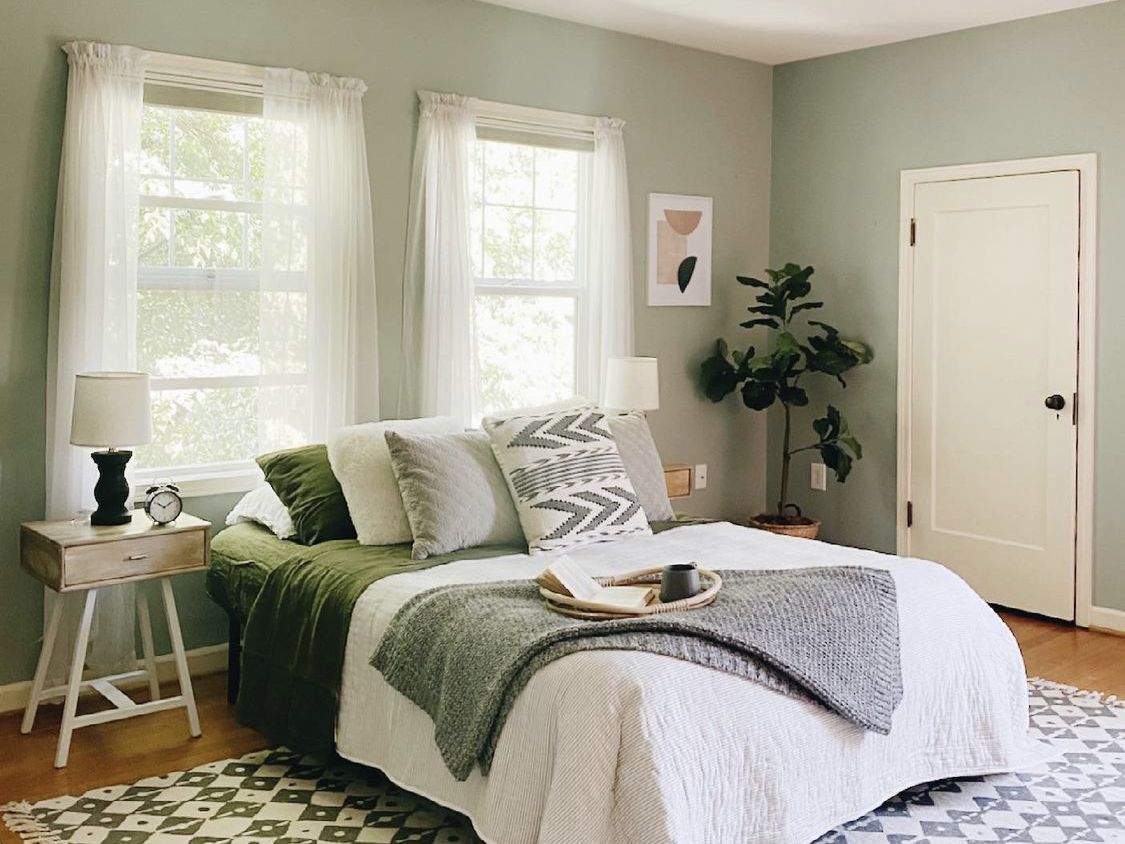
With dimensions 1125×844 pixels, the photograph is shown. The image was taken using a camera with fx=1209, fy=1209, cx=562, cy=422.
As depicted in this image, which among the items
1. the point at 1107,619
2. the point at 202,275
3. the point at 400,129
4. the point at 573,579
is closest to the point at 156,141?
the point at 202,275

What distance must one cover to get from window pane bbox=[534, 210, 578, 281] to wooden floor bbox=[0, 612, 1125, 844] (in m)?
2.17

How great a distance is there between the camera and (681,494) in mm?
5270

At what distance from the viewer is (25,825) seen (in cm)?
305

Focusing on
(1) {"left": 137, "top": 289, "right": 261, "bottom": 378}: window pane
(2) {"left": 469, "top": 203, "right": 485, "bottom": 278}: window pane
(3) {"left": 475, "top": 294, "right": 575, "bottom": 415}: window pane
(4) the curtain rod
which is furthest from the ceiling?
(1) {"left": 137, "top": 289, "right": 261, "bottom": 378}: window pane

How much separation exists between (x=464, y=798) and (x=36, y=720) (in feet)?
5.72

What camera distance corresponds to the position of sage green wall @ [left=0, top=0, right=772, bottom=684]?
3816 mm

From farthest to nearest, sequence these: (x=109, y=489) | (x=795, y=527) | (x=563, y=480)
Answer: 1. (x=795, y=527)
2. (x=563, y=480)
3. (x=109, y=489)

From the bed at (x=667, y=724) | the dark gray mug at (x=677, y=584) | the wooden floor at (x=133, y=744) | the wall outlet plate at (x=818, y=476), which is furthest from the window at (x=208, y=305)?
the wall outlet plate at (x=818, y=476)

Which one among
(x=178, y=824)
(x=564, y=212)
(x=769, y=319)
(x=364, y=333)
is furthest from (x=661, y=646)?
(x=769, y=319)

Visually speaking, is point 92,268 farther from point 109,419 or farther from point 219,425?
point 219,425

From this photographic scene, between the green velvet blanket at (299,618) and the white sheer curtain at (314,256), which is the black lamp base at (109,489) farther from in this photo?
the white sheer curtain at (314,256)

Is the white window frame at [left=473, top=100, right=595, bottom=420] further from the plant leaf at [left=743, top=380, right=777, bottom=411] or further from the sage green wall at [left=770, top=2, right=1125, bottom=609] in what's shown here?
the sage green wall at [left=770, top=2, right=1125, bottom=609]

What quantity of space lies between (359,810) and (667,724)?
104cm

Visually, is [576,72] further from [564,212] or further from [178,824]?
[178,824]
